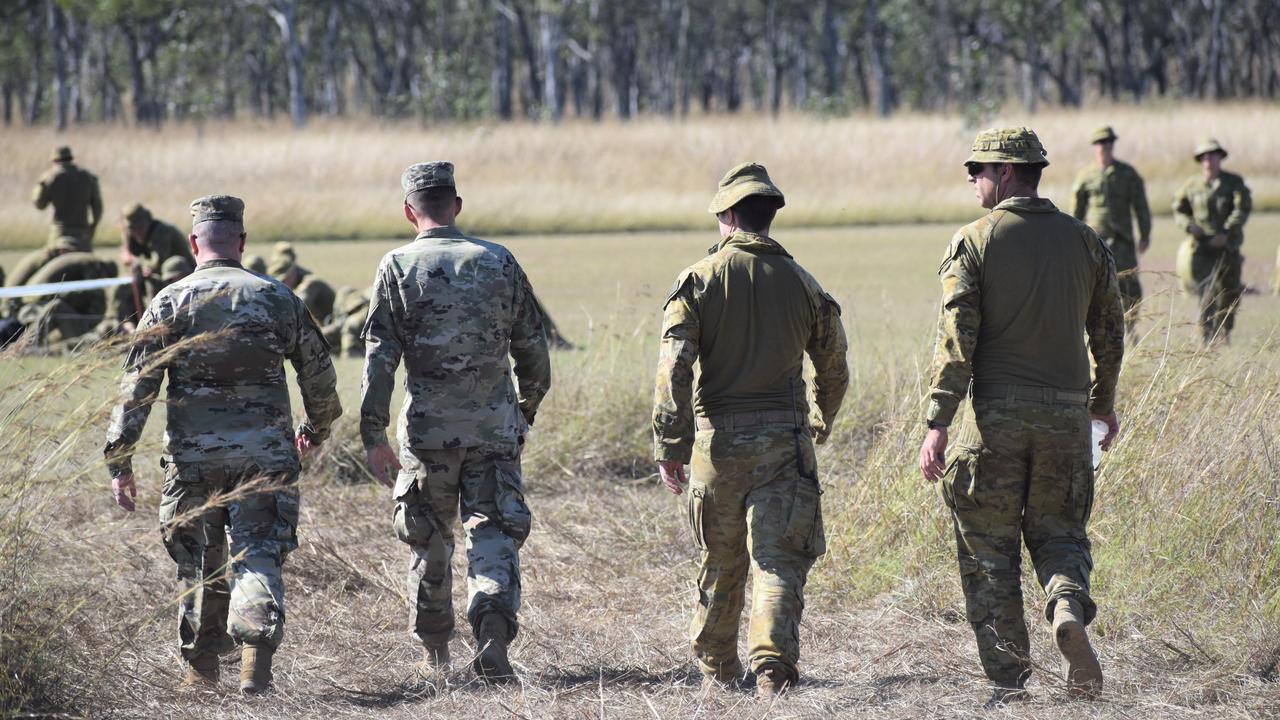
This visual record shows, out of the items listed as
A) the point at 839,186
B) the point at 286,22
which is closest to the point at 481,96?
the point at 286,22

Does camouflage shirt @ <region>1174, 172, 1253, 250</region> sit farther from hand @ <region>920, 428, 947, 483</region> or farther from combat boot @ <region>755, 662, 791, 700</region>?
combat boot @ <region>755, 662, 791, 700</region>

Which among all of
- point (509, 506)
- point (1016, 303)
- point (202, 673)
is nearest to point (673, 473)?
point (509, 506)

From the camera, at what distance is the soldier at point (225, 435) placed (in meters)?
4.67

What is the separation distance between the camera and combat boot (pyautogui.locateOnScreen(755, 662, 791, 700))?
14.6 ft

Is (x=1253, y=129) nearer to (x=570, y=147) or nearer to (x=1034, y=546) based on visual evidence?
(x=570, y=147)

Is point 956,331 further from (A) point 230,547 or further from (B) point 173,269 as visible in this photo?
(B) point 173,269

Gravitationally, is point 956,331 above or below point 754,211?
below

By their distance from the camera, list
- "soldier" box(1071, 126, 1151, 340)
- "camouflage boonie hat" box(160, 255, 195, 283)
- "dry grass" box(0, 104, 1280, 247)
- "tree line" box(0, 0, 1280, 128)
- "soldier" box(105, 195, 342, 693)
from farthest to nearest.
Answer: "tree line" box(0, 0, 1280, 128) → "dry grass" box(0, 104, 1280, 247) → "camouflage boonie hat" box(160, 255, 195, 283) → "soldier" box(1071, 126, 1151, 340) → "soldier" box(105, 195, 342, 693)

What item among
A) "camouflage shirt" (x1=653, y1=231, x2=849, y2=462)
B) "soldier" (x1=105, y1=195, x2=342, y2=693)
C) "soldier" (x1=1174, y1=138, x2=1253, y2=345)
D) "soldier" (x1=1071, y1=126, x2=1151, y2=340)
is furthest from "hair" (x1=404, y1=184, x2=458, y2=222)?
"soldier" (x1=1174, y1=138, x2=1253, y2=345)

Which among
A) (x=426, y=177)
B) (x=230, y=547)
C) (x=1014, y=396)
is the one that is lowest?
(x=230, y=547)

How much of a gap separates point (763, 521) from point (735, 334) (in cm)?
59

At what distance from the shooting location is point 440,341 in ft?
16.0

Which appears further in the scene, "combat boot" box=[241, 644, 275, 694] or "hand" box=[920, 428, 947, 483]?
"combat boot" box=[241, 644, 275, 694]

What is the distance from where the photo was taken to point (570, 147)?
30875mm
